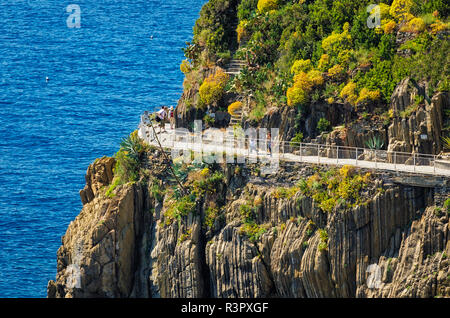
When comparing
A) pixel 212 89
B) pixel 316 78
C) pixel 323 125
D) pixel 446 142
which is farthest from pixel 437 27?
pixel 212 89

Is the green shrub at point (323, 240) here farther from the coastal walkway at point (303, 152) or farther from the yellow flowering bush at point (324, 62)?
the yellow flowering bush at point (324, 62)

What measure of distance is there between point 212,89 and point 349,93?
11470mm

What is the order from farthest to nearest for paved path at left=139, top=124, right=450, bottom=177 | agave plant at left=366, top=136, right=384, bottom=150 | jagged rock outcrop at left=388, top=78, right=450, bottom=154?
agave plant at left=366, top=136, right=384, bottom=150 < jagged rock outcrop at left=388, top=78, right=450, bottom=154 < paved path at left=139, top=124, right=450, bottom=177

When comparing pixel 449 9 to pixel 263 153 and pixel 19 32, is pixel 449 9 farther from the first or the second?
pixel 19 32

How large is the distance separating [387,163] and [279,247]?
357 inches

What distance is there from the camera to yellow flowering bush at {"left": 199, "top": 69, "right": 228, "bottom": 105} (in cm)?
10456

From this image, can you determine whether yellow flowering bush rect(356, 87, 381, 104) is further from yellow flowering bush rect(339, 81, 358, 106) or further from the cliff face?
the cliff face

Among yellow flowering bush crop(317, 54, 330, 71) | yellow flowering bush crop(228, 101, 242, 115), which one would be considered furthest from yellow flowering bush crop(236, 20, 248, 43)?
yellow flowering bush crop(317, 54, 330, 71)

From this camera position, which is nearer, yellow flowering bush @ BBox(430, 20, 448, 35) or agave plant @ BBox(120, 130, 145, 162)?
yellow flowering bush @ BBox(430, 20, 448, 35)

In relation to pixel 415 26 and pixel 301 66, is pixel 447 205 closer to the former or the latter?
pixel 415 26

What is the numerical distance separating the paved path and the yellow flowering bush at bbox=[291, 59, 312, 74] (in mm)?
5858

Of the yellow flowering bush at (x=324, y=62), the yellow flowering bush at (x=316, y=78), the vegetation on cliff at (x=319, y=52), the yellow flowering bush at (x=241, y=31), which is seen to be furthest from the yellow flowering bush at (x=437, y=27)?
the yellow flowering bush at (x=241, y=31)

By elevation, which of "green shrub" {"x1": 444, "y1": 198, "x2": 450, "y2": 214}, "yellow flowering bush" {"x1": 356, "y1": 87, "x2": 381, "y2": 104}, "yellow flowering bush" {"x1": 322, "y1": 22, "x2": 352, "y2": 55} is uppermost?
"yellow flowering bush" {"x1": 322, "y1": 22, "x2": 352, "y2": 55}
